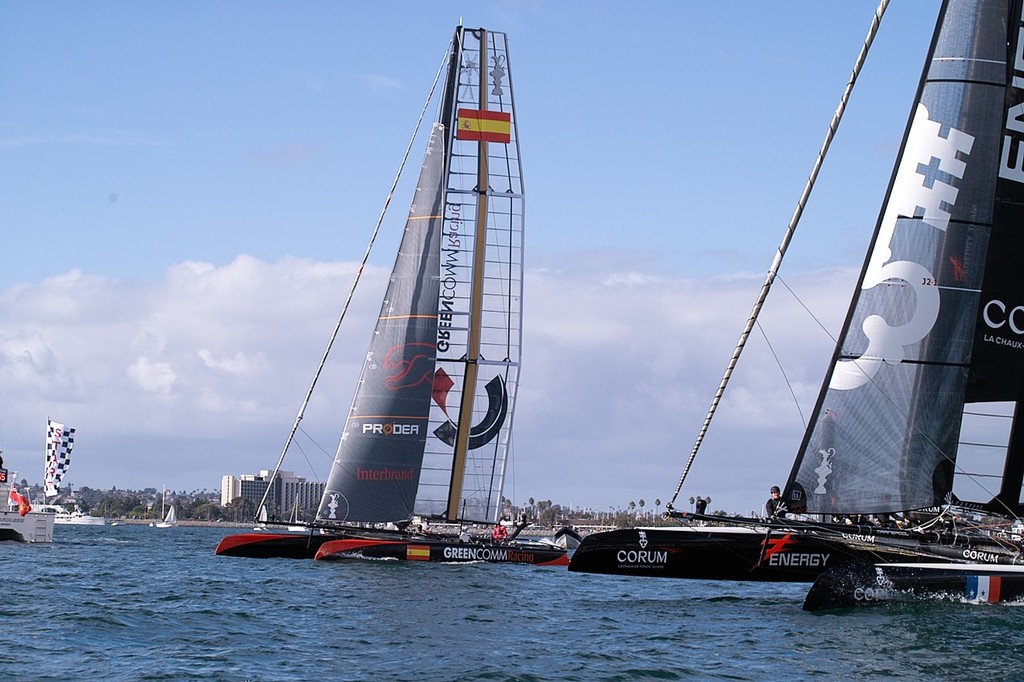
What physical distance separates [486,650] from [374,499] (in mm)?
16259

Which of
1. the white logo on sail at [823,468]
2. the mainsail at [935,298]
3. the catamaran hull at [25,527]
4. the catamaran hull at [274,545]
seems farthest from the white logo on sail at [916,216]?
the catamaran hull at [25,527]

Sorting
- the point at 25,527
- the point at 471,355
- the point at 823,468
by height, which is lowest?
the point at 25,527

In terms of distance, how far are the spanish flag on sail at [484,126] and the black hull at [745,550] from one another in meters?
15.0

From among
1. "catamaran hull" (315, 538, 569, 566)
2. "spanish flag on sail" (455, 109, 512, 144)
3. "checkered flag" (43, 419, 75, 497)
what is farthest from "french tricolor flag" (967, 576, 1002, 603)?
"checkered flag" (43, 419, 75, 497)

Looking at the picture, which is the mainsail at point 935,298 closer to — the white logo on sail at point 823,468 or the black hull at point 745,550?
the white logo on sail at point 823,468

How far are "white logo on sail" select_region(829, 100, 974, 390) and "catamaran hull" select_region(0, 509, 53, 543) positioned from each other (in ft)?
84.4

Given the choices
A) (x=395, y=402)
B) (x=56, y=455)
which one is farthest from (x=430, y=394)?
(x=56, y=455)

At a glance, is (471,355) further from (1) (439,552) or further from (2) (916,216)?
(2) (916,216)

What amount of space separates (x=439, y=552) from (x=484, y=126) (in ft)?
33.8

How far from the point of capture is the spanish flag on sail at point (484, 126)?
32.0 meters

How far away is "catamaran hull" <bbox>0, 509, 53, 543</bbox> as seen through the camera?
36.6m

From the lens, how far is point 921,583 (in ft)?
56.1

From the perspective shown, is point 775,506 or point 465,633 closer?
point 465,633

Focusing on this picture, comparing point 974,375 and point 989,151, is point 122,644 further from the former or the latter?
point 989,151
